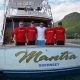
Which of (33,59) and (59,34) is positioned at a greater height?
(59,34)

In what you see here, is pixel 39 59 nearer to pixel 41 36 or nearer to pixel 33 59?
pixel 33 59

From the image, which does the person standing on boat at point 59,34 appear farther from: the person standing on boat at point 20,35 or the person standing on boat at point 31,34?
the person standing on boat at point 20,35

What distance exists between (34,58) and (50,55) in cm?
49

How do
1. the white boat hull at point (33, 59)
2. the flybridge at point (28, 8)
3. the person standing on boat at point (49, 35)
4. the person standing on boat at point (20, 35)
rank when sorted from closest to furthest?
the white boat hull at point (33, 59) < the person standing on boat at point (20, 35) < the person standing on boat at point (49, 35) < the flybridge at point (28, 8)

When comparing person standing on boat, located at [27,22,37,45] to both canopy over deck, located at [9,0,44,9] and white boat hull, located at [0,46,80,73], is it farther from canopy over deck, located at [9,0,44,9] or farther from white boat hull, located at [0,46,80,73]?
canopy over deck, located at [9,0,44,9]

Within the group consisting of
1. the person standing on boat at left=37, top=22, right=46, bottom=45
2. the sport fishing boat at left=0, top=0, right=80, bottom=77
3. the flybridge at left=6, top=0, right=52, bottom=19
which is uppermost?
the flybridge at left=6, top=0, right=52, bottom=19


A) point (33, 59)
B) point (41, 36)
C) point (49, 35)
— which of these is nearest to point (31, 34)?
point (41, 36)

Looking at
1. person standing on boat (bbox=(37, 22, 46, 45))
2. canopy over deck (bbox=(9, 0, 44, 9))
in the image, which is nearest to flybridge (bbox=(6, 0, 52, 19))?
canopy over deck (bbox=(9, 0, 44, 9))

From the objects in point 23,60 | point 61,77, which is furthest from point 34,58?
point 61,77

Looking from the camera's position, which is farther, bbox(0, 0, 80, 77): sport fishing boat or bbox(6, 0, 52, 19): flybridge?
bbox(6, 0, 52, 19): flybridge

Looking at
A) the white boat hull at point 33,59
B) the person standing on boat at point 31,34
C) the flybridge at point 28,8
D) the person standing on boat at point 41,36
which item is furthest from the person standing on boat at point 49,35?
the flybridge at point 28,8

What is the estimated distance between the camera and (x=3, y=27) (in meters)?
12.4

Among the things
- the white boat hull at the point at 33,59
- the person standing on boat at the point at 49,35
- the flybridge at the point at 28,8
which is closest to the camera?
the white boat hull at the point at 33,59

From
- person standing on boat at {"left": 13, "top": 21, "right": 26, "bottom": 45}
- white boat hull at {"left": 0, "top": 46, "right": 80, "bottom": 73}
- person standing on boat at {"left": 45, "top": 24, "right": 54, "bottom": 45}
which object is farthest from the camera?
person standing on boat at {"left": 45, "top": 24, "right": 54, "bottom": 45}
